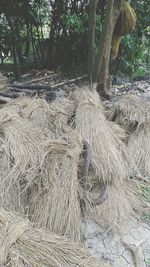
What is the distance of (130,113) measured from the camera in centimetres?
291

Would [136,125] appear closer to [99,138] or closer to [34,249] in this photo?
[99,138]

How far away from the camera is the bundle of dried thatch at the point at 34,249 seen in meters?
1.33

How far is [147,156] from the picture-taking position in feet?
8.71

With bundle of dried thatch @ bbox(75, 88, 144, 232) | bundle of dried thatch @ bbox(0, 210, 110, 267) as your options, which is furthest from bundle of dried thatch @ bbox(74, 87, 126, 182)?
bundle of dried thatch @ bbox(0, 210, 110, 267)

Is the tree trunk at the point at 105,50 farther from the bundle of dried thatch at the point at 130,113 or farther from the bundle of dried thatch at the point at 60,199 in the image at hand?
the bundle of dried thatch at the point at 60,199

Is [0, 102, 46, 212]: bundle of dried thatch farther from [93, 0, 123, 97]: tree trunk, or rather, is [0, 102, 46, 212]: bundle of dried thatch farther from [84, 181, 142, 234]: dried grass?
[93, 0, 123, 97]: tree trunk

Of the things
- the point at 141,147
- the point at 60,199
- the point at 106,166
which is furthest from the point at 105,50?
the point at 60,199

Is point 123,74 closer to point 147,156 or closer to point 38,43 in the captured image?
point 38,43

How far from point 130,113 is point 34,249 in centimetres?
175

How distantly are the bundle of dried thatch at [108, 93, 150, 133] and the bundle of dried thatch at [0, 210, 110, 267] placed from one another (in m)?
1.55

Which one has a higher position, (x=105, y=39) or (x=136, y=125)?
(x=105, y=39)

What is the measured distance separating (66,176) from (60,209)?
0.61 ft

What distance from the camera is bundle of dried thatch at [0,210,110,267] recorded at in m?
1.33

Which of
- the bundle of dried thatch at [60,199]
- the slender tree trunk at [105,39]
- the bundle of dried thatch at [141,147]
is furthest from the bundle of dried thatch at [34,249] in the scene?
the slender tree trunk at [105,39]
